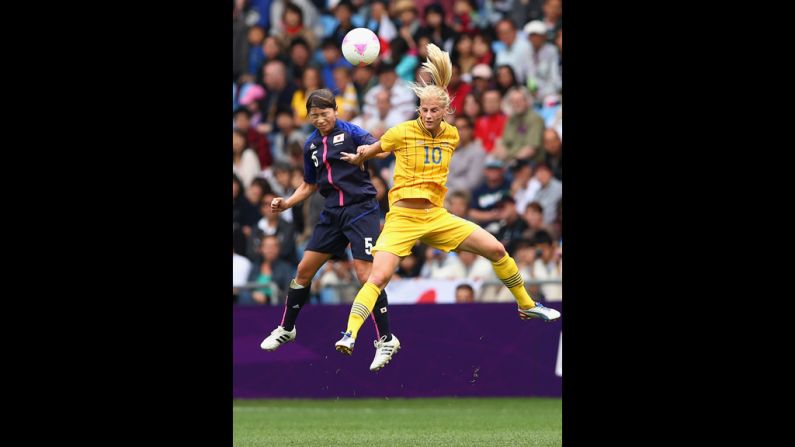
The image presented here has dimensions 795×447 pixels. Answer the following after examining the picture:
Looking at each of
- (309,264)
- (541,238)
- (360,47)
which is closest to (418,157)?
(360,47)

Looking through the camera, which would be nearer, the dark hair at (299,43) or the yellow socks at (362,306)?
the yellow socks at (362,306)

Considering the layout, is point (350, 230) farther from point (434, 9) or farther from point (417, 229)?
point (434, 9)

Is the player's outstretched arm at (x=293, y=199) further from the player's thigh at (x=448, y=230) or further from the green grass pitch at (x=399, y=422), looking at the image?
the green grass pitch at (x=399, y=422)

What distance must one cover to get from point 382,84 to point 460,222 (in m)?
8.49

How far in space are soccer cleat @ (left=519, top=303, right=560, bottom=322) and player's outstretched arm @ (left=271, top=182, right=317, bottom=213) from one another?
8.63 feet

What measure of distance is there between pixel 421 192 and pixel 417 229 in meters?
0.38

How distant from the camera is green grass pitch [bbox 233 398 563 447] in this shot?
42.4ft

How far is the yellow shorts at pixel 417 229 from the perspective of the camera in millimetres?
12117

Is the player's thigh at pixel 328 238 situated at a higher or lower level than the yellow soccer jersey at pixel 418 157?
lower

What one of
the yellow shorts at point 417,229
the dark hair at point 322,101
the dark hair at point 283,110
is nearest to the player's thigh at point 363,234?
the yellow shorts at point 417,229

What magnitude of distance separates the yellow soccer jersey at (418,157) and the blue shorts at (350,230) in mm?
607

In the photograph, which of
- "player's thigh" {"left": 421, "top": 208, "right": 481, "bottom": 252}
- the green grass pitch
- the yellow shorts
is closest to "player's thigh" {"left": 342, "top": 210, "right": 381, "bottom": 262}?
the yellow shorts

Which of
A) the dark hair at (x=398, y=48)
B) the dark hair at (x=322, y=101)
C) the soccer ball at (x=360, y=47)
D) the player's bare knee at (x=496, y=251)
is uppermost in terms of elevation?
the dark hair at (x=398, y=48)
